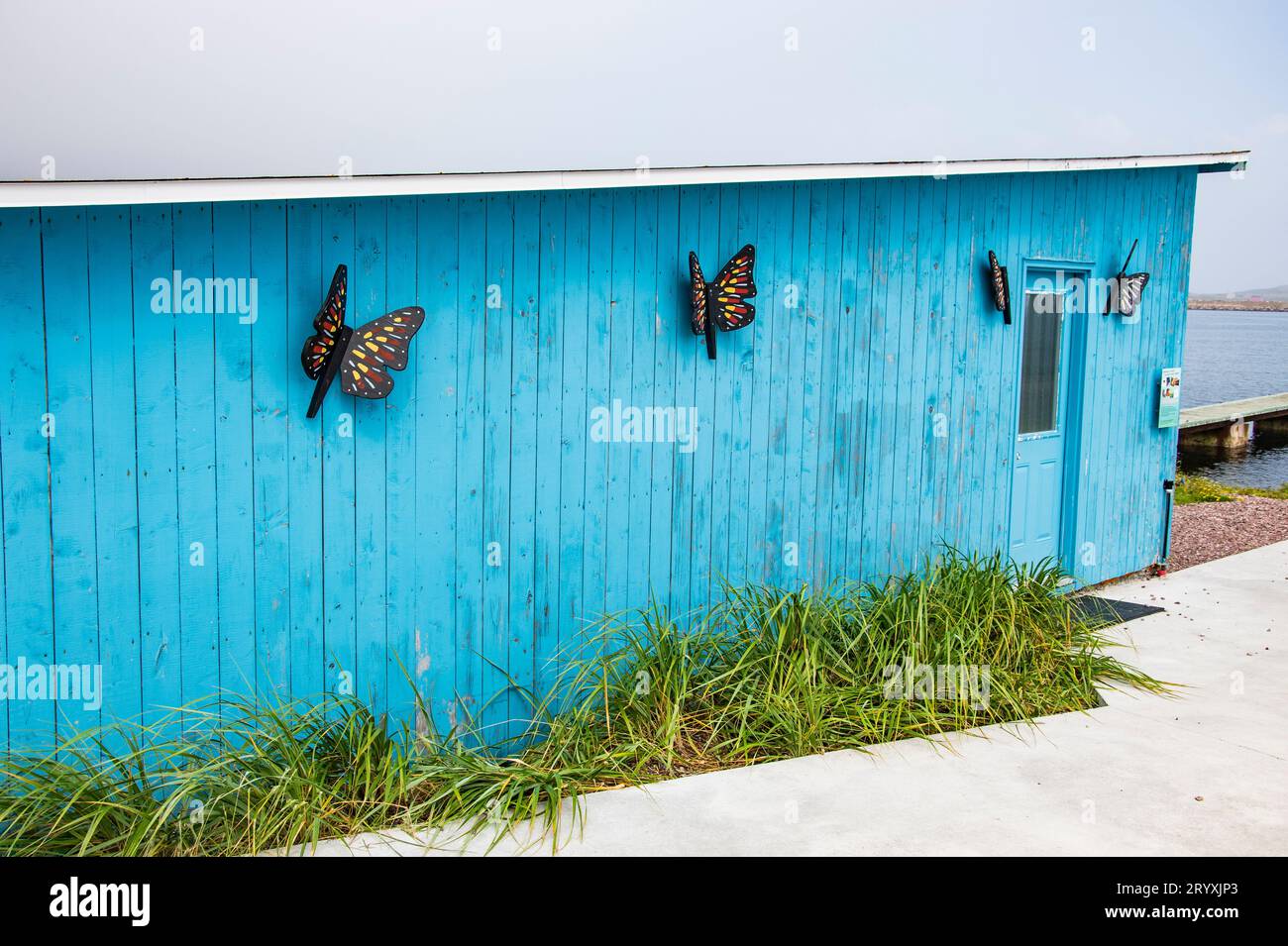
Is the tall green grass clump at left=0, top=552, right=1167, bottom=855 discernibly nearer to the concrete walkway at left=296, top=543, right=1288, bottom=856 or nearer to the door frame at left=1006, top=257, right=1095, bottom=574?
the concrete walkway at left=296, top=543, right=1288, bottom=856

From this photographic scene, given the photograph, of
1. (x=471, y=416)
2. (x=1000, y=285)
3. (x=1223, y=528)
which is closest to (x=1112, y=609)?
(x=1000, y=285)

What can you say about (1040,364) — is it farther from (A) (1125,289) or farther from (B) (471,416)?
(B) (471,416)

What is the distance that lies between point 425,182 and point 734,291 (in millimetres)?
1684

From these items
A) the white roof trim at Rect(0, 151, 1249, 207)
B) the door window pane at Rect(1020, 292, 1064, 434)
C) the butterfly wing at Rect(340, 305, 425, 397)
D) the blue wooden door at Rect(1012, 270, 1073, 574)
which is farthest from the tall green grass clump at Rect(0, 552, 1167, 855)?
the white roof trim at Rect(0, 151, 1249, 207)

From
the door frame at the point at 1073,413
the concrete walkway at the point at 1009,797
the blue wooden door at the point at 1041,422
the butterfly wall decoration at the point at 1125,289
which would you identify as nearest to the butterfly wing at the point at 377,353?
the concrete walkway at the point at 1009,797

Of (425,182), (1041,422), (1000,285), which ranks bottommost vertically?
(1041,422)

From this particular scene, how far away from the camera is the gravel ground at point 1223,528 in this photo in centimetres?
941

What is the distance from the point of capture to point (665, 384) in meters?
5.18

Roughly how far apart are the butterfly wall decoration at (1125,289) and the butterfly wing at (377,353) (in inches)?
201

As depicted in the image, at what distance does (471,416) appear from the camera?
4.64 metres

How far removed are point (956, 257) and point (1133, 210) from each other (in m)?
2.00

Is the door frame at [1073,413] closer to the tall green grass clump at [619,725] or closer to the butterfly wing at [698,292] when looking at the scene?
the tall green grass clump at [619,725]

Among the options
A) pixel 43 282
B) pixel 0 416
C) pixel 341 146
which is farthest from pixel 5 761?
pixel 341 146
